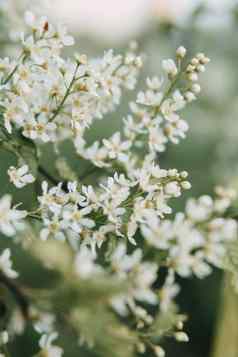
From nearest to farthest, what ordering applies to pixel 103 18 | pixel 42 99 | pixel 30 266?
pixel 42 99 < pixel 30 266 < pixel 103 18

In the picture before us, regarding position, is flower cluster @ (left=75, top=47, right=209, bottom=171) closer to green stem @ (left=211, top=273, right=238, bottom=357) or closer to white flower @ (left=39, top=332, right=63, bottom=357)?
white flower @ (left=39, top=332, right=63, bottom=357)

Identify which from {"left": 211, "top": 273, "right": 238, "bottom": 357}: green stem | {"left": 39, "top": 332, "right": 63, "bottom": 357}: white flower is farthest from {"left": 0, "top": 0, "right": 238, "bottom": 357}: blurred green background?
{"left": 39, "top": 332, "right": 63, "bottom": 357}: white flower

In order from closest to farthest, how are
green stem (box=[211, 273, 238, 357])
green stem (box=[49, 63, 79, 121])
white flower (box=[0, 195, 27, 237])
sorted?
white flower (box=[0, 195, 27, 237])
green stem (box=[49, 63, 79, 121])
green stem (box=[211, 273, 238, 357])

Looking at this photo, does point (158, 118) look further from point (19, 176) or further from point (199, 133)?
point (199, 133)

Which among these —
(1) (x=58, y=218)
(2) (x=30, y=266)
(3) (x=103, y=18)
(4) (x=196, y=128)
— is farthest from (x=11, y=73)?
(3) (x=103, y=18)

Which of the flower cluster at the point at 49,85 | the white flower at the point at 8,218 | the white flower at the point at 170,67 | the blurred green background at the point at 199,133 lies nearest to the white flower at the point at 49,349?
the white flower at the point at 8,218

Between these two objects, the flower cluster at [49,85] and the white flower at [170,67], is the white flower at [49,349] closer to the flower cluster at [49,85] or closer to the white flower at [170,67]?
the flower cluster at [49,85]

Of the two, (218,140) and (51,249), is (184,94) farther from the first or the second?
(218,140)

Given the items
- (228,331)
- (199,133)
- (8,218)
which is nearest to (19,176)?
(8,218)
